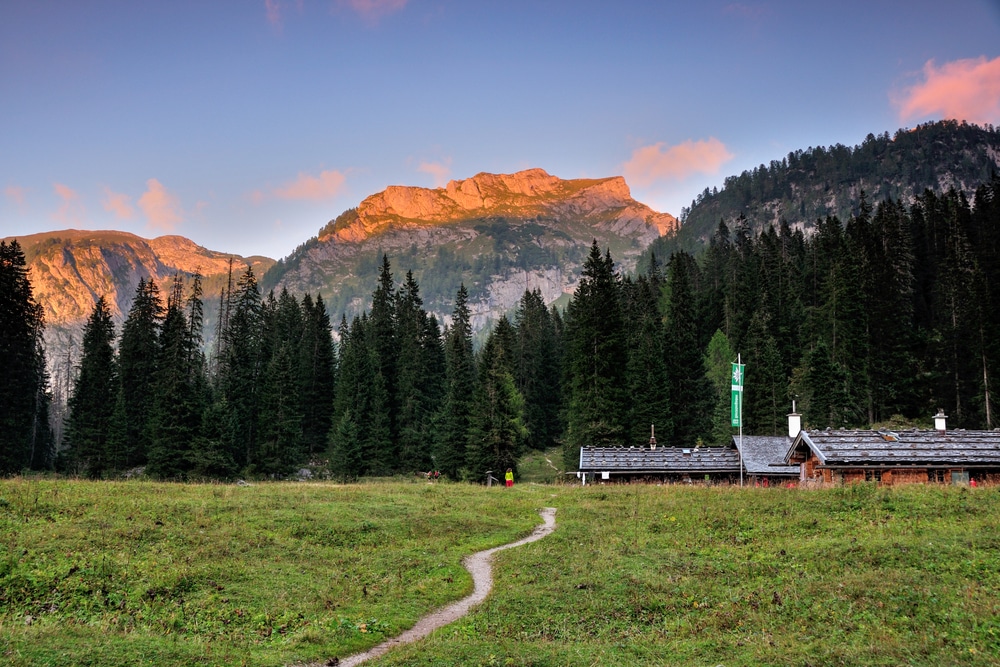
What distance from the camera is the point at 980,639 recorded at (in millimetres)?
13055

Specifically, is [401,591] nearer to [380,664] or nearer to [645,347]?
[380,664]

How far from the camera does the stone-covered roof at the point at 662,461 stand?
159ft

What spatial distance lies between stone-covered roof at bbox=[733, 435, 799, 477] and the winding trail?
24190mm

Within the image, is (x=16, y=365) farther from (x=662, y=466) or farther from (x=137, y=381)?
(x=662, y=466)

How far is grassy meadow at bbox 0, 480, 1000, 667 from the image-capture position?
13.8 m

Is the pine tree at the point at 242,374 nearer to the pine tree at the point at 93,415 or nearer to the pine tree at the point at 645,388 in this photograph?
the pine tree at the point at 93,415

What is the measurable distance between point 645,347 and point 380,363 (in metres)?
31.5

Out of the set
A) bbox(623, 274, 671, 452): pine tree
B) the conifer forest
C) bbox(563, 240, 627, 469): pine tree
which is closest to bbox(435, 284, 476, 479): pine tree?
the conifer forest

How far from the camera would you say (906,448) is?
3506 cm

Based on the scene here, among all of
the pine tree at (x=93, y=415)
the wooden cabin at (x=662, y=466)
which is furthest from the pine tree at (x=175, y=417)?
the wooden cabin at (x=662, y=466)

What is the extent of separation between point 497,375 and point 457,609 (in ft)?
149

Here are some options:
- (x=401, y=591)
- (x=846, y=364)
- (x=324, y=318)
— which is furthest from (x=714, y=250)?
(x=401, y=591)

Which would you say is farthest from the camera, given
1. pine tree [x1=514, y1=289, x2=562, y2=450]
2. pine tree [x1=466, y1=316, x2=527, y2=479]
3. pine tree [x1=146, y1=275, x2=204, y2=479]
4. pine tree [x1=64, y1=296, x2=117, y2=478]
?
pine tree [x1=514, y1=289, x2=562, y2=450]

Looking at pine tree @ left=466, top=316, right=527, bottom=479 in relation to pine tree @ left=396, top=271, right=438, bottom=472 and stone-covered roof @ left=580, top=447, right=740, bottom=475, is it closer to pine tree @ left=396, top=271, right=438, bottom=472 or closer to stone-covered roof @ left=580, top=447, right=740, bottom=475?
pine tree @ left=396, top=271, right=438, bottom=472
